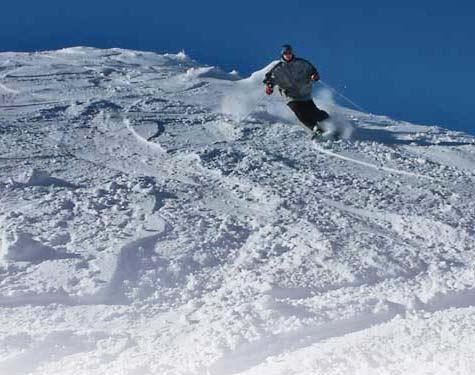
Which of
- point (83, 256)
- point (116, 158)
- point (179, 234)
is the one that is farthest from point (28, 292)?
point (116, 158)

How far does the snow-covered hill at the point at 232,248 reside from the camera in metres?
4.74

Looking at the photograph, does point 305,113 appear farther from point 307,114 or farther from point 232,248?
point 232,248

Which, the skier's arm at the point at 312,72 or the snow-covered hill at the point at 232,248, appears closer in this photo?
the snow-covered hill at the point at 232,248

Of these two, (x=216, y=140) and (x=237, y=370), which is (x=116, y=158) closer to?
(x=216, y=140)

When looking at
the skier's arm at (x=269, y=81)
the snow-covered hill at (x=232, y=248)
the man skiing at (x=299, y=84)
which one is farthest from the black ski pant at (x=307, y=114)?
the skier's arm at (x=269, y=81)

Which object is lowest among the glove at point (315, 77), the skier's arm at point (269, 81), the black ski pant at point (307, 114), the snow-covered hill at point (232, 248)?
the snow-covered hill at point (232, 248)

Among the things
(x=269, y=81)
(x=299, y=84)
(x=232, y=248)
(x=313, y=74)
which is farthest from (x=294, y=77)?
(x=232, y=248)

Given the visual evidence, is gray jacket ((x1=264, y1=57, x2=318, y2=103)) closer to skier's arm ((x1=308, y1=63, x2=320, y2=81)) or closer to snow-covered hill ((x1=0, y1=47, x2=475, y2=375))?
skier's arm ((x1=308, y1=63, x2=320, y2=81))

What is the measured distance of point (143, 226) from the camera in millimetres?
7348

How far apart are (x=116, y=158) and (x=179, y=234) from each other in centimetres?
376

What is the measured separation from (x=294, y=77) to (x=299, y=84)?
5.8 inches

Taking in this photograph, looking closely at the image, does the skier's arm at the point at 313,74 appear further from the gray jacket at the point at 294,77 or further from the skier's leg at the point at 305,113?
the skier's leg at the point at 305,113

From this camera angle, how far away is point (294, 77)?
1227 cm

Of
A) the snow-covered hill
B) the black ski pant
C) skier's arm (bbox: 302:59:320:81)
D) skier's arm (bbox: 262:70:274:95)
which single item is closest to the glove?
skier's arm (bbox: 302:59:320:81)
